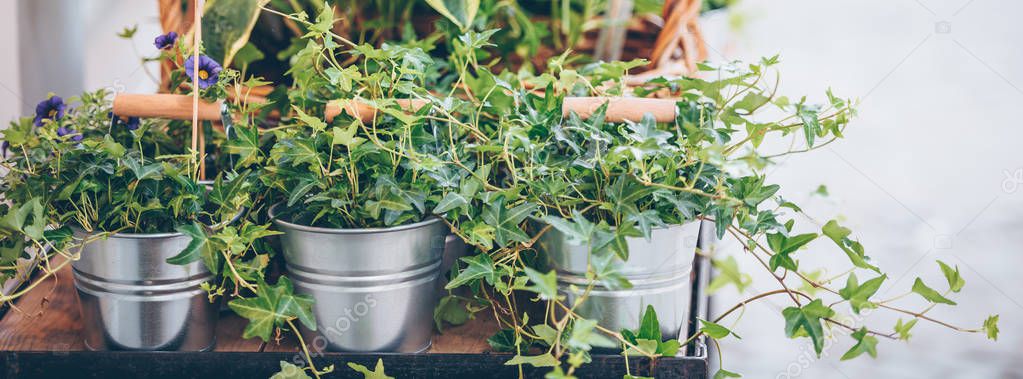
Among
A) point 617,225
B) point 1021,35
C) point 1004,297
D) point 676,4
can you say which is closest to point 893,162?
point 1004,297

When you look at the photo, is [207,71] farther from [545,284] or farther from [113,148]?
[545,284]

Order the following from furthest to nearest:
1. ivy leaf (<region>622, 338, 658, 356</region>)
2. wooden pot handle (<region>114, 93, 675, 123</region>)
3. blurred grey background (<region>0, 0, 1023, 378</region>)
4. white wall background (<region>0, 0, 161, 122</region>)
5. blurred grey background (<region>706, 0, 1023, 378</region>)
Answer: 1. blurred grey background (<region>706, 0, 1023, 378</region>)
2. blurred grey background (<region>0, 0, 1023, 378</region>)
3. white wall background (<region>0, 0, 161, 122</region>)
4. wooden pot handle (<region>114, 93, 675, 123</region>)
5. ivy leaf (<region>622, 338, 658, 356</region>)

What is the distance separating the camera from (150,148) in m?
0.95

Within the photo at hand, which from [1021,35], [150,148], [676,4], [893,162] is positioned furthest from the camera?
[1021,35]

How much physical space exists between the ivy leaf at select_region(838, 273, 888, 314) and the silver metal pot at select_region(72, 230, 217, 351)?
0.61 meters

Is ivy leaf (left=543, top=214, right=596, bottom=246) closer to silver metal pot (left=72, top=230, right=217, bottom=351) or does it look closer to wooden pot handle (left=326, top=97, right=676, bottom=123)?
wooden pot handle (left=326, top=97, right=676, bottom=123)

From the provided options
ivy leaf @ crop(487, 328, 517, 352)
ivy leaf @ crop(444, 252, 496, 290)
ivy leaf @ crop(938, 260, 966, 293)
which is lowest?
ivy leaf @ crop(487, 328, 517, 352)

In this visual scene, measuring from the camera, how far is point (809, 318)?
27.7 inches

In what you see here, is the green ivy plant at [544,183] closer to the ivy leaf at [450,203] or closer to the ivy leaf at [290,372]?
the ivy leaf at [450,203]

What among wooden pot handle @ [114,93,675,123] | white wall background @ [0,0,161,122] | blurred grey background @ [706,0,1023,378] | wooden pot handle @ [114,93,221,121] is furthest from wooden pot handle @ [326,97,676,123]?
white wall background @ [0,0,161,122]

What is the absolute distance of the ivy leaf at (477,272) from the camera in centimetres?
75

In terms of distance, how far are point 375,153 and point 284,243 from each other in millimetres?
129

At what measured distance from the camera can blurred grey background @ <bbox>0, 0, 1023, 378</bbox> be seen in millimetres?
1290

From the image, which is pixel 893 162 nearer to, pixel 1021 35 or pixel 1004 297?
pixel 1004 297
